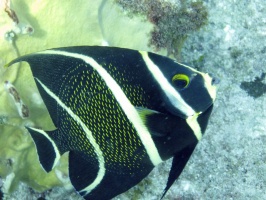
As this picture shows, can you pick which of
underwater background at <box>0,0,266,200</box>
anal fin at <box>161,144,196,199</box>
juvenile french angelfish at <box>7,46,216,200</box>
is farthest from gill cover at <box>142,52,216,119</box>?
underwater background at <box>0,0,266,200</box>

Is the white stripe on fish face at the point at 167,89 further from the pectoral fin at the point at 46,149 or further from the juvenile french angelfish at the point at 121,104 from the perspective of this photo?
Answer: the pectoral fin at the point at 46,149

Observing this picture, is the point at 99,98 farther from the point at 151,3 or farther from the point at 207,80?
the point at 151,3

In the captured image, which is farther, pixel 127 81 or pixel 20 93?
pixel 20 93

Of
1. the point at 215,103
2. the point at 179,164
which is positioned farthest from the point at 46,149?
the point at 215,103

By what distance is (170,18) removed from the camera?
7.43ft

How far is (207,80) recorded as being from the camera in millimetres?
1363

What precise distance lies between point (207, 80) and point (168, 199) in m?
1.44

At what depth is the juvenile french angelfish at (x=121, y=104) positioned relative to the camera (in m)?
1.35

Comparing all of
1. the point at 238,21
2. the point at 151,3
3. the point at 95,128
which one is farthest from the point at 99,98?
the point at 238,21

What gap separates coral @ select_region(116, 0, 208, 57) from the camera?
2.21 metres

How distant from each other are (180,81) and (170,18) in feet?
3.46

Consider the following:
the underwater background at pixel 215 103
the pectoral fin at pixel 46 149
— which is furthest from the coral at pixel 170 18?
the pectoral fin at pixel 46 149

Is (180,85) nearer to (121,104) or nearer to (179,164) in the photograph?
(121,104)

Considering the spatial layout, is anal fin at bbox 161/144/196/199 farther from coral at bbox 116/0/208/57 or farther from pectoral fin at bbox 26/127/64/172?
coral at bbox 116/0/208/57
